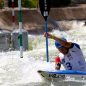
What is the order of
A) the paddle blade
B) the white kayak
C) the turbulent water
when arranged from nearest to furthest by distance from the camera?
1. the white kayak
2. the turbulent water
3. the paddle blade

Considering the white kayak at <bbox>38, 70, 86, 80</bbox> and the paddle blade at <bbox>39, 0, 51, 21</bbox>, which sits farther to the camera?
the paddle blade at <bbox>39, 0, 51, 21</bbox>

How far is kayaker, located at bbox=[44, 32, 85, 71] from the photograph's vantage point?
272 inches

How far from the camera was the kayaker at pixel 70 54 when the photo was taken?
691 cm

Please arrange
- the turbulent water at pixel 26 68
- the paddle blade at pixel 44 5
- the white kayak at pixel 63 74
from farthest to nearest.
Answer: the paddle blade at pixel 44 5 → the turbulent water at pixel 26 68 → the white kayak at pixel 63 74

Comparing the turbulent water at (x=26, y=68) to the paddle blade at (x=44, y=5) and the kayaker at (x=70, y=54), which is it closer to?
the kayaker at (x=70, y=54)

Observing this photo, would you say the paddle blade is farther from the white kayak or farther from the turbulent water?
the white kayak

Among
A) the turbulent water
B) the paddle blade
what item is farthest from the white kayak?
the paddle blade

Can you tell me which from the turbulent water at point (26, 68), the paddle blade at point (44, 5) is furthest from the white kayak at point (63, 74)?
the paddle blade at point (44, 5)

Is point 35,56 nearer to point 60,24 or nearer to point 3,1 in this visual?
point 60,24

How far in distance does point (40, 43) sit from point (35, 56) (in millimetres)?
2778

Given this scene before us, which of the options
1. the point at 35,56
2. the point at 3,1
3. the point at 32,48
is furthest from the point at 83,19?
the point at 35,56

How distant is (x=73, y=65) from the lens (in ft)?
23.1

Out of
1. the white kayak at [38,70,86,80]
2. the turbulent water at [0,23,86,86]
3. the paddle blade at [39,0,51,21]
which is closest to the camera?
the white kayak at [38,70,86,80]

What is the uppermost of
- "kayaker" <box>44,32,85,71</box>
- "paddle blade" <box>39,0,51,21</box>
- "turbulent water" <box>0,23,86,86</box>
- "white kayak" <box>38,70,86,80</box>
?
"paddle blade" <box>39,0,51,21</box>
